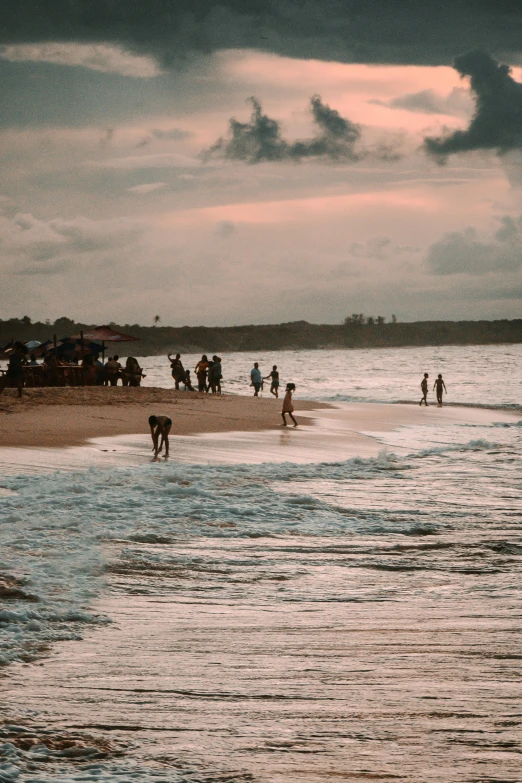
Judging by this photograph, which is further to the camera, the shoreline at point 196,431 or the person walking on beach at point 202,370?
the person walking on beach at point 202,370

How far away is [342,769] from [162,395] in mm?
27253

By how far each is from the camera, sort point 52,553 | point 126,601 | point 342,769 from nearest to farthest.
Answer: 1. point 342,769
2. point 126,601
3. point 52,553

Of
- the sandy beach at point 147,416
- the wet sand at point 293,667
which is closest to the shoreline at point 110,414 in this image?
the sandy beach at point 147,416

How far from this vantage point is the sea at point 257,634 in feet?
13.4

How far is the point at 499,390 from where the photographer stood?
210ft

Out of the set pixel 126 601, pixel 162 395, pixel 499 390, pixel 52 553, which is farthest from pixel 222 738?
pixel 499 390

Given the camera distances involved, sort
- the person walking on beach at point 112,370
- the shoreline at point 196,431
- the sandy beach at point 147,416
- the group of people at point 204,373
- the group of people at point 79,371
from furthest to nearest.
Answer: the group of people at point 204,373 → the person walking on beach at point 112,370 → the group of people at point 79,371 → the sandy beach at point 147,416 → the shoreline at point 196,431

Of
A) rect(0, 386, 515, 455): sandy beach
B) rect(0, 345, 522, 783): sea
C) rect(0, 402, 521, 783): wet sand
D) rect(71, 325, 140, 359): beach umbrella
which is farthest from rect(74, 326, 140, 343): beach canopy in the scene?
rect(0, 402, 521, 783): wet sand

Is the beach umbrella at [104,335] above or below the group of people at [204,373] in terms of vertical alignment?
above

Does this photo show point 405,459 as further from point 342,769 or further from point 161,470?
point 342,769

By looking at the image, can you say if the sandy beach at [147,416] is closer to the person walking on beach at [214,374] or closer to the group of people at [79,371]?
the person walking on beach at [214,374]

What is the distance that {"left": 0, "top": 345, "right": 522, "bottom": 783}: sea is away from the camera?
407cm

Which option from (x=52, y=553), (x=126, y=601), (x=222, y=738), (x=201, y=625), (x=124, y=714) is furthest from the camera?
(x=52, y=553)

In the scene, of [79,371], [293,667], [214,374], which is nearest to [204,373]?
[214,374]
